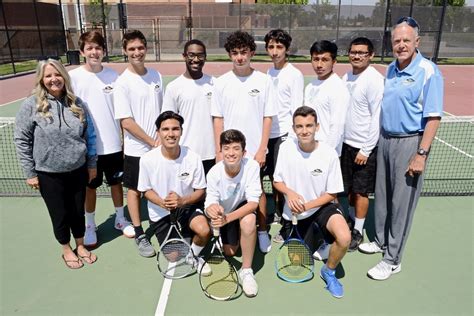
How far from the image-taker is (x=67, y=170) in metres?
3.41

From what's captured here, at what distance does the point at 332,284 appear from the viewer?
3.35 meters

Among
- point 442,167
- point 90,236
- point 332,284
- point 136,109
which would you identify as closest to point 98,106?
point 136,109

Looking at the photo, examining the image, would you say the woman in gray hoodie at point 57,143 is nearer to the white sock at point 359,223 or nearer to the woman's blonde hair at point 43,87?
the woman's blonde hair at point 43,87

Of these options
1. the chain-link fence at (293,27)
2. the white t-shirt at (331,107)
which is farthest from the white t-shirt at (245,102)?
the chain-link fence at (293,27)

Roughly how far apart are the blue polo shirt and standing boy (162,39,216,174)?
1.75m

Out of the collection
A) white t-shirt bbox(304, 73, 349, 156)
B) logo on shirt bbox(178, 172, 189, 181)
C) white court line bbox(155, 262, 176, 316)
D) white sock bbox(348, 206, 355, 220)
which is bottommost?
white court line bbox(155, 262, 176, 316)

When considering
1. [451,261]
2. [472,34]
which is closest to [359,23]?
[472,34]

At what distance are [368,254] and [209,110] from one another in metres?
2.30

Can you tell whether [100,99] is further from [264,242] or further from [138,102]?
[264,242]

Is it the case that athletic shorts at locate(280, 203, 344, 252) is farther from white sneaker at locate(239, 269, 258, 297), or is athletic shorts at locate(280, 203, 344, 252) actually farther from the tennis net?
the tennis net

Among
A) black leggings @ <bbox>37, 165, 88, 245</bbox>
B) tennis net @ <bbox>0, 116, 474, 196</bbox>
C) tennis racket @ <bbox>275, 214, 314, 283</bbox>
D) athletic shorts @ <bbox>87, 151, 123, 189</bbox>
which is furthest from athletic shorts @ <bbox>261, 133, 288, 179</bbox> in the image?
black leggings @ <bbox>37, 165, 88, 245</bbox>

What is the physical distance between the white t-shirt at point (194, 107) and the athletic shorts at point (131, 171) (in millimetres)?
538

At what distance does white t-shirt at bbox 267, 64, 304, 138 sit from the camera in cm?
402

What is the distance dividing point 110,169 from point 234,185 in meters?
1.54
